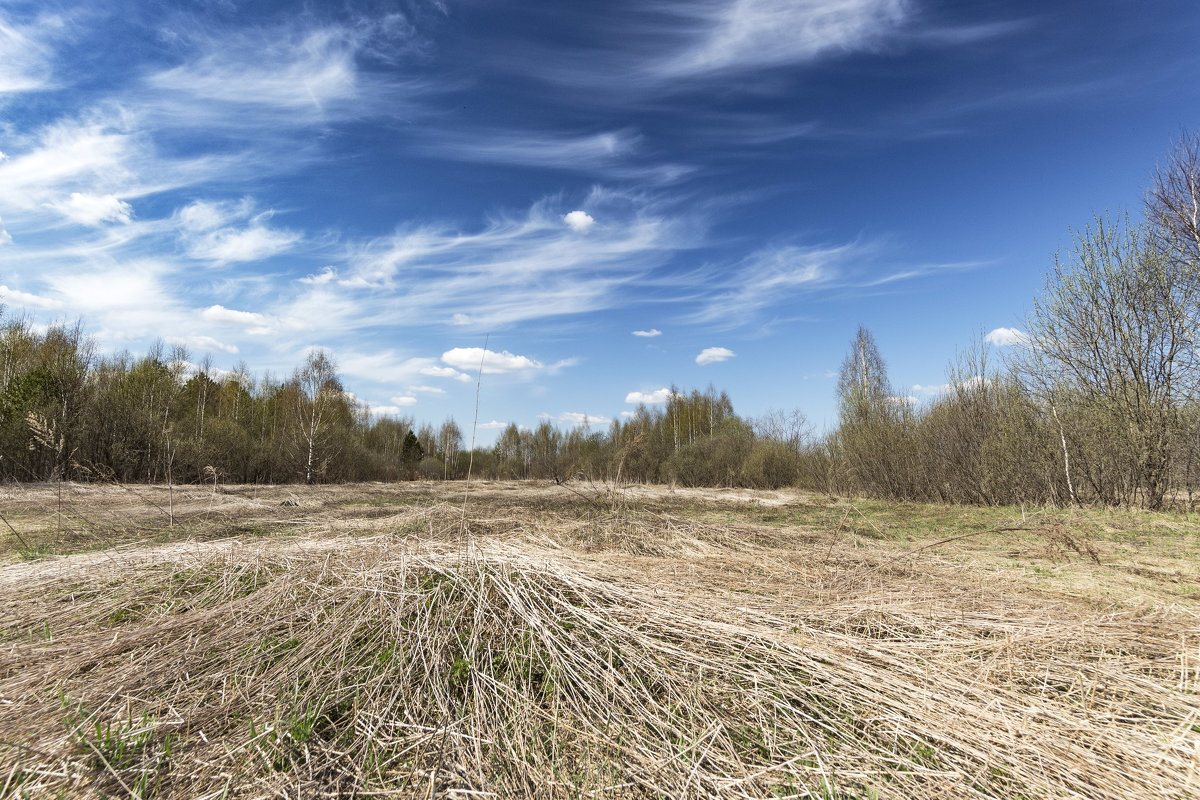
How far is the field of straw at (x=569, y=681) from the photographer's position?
68.4 inches

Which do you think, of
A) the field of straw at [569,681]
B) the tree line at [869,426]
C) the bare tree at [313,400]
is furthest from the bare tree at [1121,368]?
the bare tree at [313,400]

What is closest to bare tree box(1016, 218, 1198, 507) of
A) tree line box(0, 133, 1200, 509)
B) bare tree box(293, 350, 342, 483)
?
tree line box(0, 133, 1200, 509)

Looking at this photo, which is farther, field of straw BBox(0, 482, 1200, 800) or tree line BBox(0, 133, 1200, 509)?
tree line BBox(0, 133, 1200, 509)

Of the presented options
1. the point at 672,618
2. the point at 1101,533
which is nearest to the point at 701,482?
the point at 1101,533

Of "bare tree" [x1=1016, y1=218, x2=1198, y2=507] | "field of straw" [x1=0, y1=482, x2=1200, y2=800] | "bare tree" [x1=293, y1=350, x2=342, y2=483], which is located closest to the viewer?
"field of straw" [x1=0, y1=482, x2=1200, y2=800]

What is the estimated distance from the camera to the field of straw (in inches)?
68.4

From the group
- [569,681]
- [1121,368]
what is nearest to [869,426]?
[1121,368]

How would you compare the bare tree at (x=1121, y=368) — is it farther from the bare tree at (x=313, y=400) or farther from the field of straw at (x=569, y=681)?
the bare tree at (x=313, y=400)

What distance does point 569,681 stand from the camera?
2.20 metres

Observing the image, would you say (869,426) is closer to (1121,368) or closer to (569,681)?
(1121,368)

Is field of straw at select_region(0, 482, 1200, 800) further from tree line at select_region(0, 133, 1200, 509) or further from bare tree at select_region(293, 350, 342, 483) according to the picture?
bare tree at select_region(293, 350, 342, 483)

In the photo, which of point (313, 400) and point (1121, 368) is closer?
point (1121, 368)

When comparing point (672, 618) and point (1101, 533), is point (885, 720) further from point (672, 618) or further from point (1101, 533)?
point (1101, 533)

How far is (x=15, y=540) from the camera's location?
6098 millimetres
